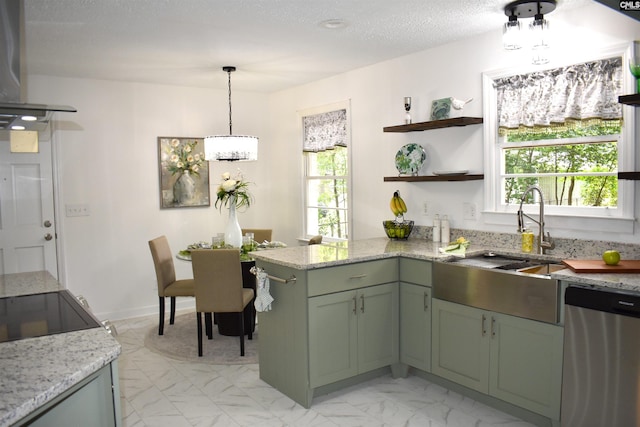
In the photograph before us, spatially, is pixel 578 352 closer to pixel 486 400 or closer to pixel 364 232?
pixel 486 400

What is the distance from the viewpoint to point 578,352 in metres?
2.48

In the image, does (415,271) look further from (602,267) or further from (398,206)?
(602,267)

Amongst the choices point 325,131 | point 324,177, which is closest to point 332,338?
point 324,177

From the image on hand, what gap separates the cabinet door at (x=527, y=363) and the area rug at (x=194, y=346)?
1.83 metres

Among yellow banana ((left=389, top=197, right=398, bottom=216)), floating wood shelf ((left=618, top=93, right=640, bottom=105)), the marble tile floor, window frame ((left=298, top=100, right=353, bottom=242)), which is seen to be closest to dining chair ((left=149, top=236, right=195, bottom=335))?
the marble tile floor

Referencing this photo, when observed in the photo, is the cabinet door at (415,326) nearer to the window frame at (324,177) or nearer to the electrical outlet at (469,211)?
the electrical outlet at (469,211)

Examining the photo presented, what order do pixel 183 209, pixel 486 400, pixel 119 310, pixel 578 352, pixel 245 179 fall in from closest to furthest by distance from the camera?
1. pixel 578 352
2. pixel 486 400
3. pixel 119 310
4. pixel 183 209
5. pixel 245 179

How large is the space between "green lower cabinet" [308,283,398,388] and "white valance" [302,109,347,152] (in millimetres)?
2049

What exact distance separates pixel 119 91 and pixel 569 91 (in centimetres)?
401

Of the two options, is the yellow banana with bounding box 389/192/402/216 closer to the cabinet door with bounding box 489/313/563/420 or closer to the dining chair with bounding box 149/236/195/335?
the cabinet door with bounding box 489/313/563/420

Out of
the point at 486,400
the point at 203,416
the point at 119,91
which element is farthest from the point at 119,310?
the point at 486,400

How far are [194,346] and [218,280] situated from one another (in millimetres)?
753

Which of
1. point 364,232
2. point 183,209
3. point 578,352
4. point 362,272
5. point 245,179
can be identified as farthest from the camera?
point 245,179

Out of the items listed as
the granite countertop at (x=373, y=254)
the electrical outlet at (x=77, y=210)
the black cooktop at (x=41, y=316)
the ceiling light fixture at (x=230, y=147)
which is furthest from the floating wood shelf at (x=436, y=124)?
the electrical outlet at (x=77, y=210)
